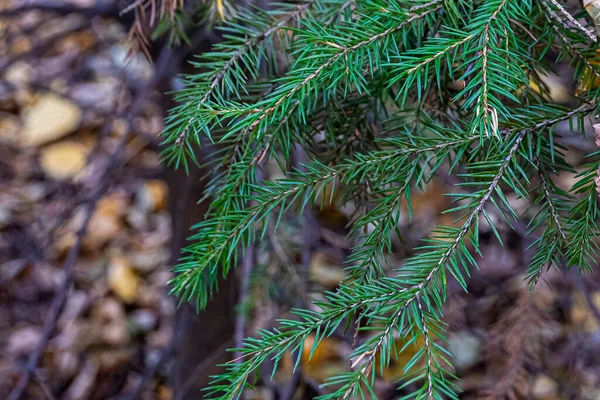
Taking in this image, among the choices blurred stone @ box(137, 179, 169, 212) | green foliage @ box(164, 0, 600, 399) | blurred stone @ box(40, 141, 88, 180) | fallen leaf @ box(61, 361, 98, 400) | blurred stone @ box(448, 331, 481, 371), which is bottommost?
blurred stone @ box(448, 331, 481, 371)

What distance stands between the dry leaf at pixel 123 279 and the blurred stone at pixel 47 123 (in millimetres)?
692

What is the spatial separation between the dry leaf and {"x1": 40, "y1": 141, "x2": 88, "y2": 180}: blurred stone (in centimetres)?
48

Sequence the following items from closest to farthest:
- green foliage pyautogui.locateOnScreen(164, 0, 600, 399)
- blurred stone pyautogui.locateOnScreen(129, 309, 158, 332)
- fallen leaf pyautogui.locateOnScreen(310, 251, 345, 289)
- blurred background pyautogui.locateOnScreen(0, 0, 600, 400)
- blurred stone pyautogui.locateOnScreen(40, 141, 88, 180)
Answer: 1. green foliage pyautogui.locateOnScreen(164, 0, 600, 399)
2. blurred background pyautogui.locateOnScreen(0, 0, 600, 400)
3. fallen leaf pyautogui.locateOnScreen(310, 251, 345, 289)
4. blurred stone pyautogui.locateOnScreen(129, 309, 158, 332)
5. blurred stone pyautogui.locateOnScreen(40, 141, 88, 180)

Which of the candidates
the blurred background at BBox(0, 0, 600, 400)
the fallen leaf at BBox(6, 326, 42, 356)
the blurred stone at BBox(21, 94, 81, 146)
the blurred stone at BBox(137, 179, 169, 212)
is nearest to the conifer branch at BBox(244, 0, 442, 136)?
the blurred background at BBox(0, 0, 600, 400)

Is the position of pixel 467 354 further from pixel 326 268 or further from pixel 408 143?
pixel 408 143

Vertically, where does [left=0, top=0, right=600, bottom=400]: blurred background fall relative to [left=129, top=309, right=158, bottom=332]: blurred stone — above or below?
above

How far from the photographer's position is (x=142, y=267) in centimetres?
230

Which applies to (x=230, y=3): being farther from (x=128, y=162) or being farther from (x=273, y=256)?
(x=128, y=162)

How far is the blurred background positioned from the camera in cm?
120

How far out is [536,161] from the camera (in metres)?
0.52

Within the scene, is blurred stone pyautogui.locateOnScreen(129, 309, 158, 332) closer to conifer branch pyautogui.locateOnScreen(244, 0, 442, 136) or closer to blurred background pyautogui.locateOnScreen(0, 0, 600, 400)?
blurred background pyautogui.locateOnScreen(0, 0, 600, 400)

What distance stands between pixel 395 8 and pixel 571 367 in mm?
1286

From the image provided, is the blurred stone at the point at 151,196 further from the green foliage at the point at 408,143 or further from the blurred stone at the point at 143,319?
the green foliage at the point at 408,143

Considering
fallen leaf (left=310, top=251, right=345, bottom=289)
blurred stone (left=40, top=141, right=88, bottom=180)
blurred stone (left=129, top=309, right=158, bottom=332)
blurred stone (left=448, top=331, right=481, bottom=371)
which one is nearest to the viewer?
blurred stone (left=448, top=331, right=481, bottom=371)
